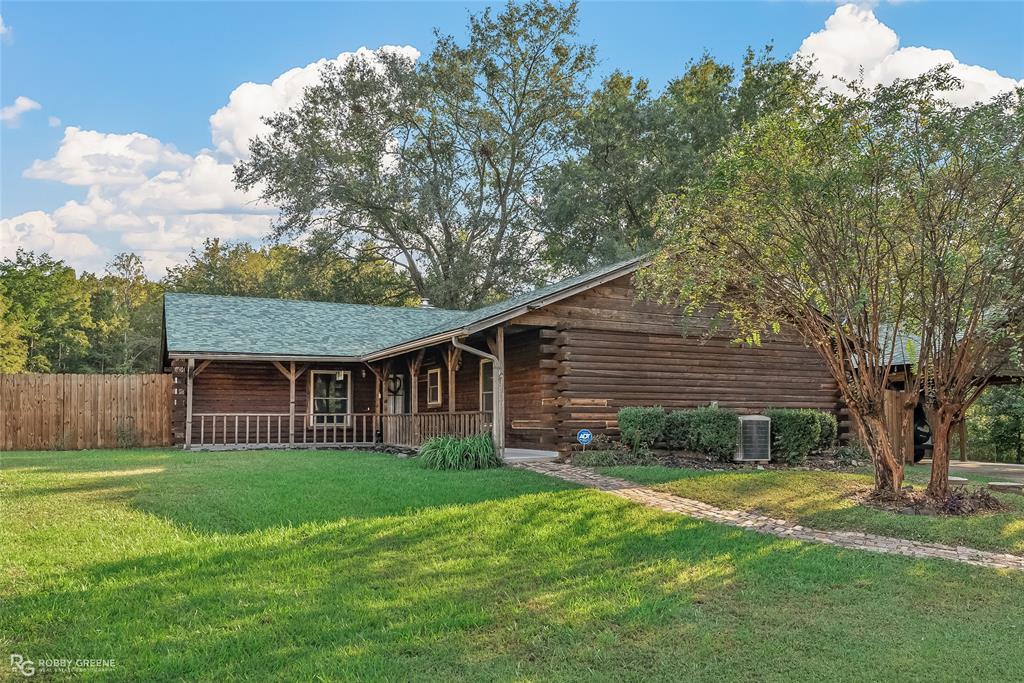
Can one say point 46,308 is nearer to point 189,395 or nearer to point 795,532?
point 189,395

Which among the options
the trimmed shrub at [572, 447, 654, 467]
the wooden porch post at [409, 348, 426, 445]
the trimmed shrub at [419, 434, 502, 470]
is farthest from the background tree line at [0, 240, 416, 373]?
the trimmed shrub at [572, 447, 654, 467]

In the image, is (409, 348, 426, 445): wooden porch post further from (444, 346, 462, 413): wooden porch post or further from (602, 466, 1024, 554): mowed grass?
(602, 466, 1024, 554): mowed grass

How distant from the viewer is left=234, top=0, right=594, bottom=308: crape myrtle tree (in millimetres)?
35812

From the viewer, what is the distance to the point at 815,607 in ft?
18.7

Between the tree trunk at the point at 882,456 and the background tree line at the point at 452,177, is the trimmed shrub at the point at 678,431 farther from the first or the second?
the background tree line at the point at 452,177

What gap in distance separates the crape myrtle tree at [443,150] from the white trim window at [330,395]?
14.4 m

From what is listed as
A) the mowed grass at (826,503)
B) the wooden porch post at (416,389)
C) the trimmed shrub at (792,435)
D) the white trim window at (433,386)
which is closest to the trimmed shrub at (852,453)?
the trimmed shrub at (792,435)

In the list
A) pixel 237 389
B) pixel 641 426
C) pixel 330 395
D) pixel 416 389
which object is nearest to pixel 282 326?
pixel 237 389

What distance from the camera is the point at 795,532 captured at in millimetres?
8406

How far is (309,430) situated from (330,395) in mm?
1244

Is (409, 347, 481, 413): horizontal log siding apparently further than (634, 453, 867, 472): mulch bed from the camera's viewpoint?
Yes

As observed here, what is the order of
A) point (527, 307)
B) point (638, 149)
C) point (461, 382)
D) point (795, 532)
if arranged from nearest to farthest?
point (795, 532), point (527, 307), point (461, 382), point (638, 149)

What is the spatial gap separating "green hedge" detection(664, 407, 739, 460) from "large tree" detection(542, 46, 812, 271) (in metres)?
16.7

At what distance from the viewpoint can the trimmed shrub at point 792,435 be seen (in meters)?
15.4
